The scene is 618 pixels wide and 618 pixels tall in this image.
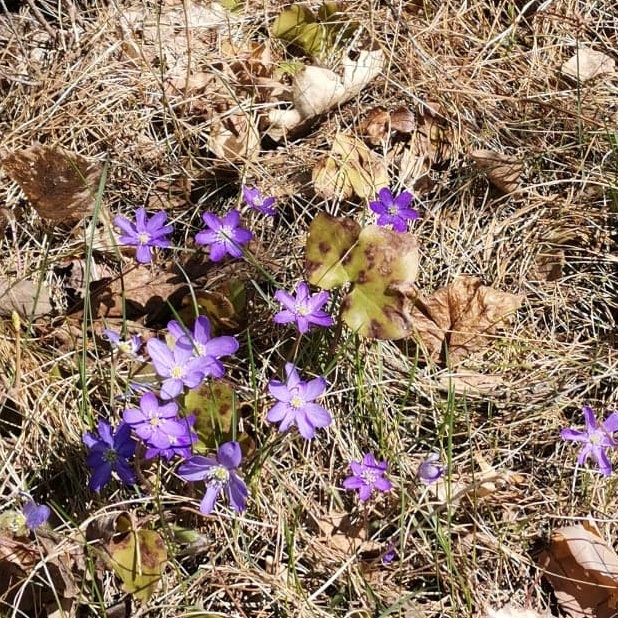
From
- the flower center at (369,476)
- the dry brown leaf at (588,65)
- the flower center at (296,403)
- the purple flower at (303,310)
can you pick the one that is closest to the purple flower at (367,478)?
the flower center at (369,476)

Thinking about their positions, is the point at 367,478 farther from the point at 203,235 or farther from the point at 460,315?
the point at 203,235

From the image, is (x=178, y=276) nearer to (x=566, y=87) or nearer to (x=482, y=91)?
(x=482, y=91)

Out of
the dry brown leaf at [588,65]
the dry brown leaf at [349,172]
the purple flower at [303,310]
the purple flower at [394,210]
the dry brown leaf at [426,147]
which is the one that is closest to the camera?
the purple flower at [303,310]

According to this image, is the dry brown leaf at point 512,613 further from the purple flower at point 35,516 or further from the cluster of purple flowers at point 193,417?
the purple flower at point 35,516

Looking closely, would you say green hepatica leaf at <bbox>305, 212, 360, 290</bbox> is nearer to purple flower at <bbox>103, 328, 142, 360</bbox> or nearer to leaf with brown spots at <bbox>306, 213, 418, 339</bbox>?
leaf with brown spots at <bbox>306, 213, 418, 339</bbox>

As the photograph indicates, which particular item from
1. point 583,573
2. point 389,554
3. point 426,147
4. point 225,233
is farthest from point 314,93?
point 583,573

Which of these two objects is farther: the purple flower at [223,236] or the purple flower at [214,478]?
the purple flower at [223,236]
